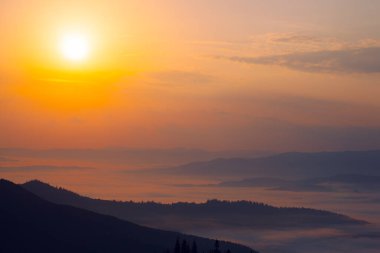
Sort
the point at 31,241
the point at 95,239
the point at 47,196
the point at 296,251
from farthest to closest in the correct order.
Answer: the point at 296,251 < the point at 47,196 < the point at 95,239 < the point at 31,241

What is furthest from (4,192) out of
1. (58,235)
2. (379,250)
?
(379,250)

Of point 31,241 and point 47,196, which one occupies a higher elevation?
point 47,196

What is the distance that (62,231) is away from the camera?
122 m

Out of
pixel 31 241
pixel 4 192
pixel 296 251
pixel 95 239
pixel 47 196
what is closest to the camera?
pixel 31 241

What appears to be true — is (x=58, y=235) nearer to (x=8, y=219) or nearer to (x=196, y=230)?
(x=8, y=219)

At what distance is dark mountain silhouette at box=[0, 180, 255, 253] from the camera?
11375cm

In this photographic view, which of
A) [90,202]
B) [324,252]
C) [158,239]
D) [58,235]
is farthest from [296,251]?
[58,235]

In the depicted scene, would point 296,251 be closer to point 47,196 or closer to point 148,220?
point 148,220

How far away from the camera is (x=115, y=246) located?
118812mm

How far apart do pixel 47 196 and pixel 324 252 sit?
5887 cm

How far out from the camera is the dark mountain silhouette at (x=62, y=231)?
114m

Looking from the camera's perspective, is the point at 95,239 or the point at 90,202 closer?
the point at 95,239

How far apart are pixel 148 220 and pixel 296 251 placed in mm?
31833

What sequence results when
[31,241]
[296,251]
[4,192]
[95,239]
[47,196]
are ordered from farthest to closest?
[296,251], [47,196], [4,192], [95,239], [31,241]
